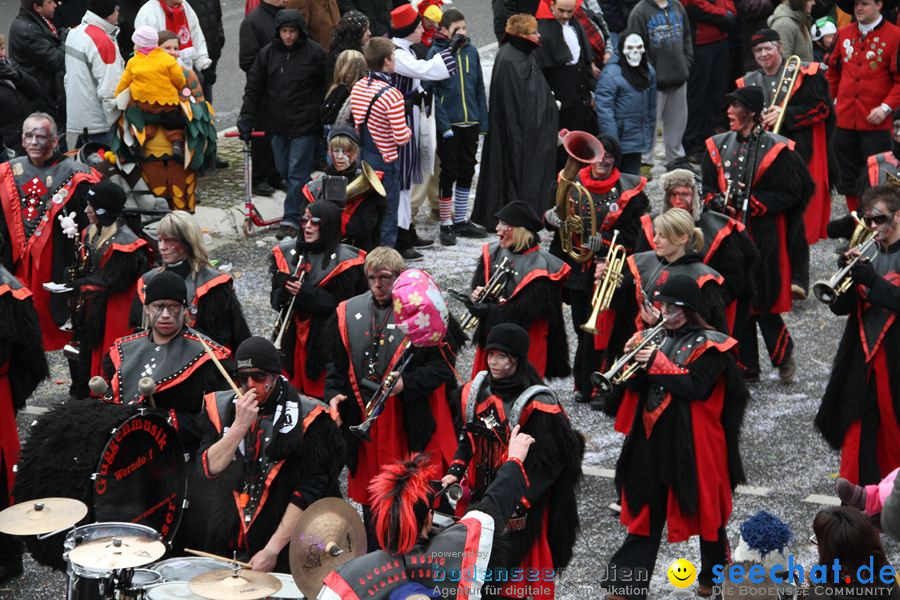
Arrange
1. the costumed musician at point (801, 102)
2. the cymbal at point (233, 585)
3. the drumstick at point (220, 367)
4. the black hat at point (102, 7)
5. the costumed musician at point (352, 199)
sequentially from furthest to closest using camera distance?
the black hat at point (102, 7), the costumed musician at point (801, 102), the costumed musician at point (352, 199), the drumstick at point (220, 367), the cymbal at point (233, 585)

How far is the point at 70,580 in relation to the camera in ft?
21.9

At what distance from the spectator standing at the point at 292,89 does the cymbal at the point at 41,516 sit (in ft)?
23.7

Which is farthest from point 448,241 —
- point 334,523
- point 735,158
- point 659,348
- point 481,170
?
point 334,523

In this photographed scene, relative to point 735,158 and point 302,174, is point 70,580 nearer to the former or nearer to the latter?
point 735,158

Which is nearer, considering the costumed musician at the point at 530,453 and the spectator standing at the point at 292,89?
the costumed musician at the point at 530,453

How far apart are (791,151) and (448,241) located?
395 centimetres

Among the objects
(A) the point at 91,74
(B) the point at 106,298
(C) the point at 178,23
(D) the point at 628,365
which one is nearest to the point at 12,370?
(B) the point at 106,298

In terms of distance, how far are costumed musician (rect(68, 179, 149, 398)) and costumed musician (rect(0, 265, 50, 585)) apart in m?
0.89

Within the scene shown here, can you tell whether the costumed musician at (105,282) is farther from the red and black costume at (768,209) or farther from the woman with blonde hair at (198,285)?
the red and black costume at (768,209)

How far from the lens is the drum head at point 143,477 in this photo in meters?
7.29

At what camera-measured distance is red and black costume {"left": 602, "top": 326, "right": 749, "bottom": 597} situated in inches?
315

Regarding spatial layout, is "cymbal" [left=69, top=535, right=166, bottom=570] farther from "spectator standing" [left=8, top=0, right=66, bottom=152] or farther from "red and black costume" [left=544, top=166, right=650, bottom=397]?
"spectator standing" [left=8, top=0, right=66, bottom=152]

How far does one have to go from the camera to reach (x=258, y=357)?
7.28 m

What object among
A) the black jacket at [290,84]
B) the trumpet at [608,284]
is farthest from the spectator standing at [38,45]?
the trumpet at [608,284]
